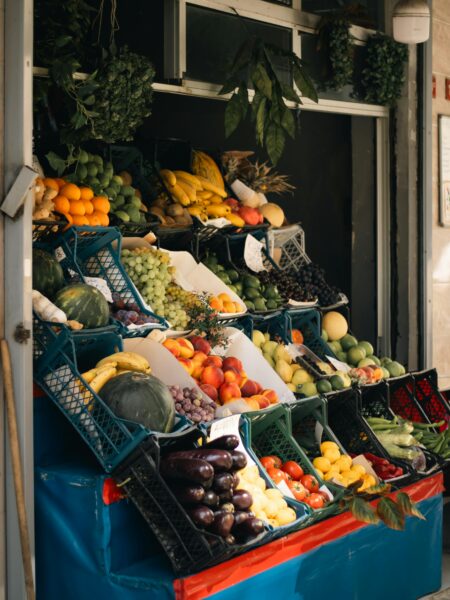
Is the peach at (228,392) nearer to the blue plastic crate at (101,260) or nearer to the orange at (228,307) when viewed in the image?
the blue plastic crate at (101,260)

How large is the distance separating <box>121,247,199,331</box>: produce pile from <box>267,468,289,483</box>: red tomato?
985 millimetres

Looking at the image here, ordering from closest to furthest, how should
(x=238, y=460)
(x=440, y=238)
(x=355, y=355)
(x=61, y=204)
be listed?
1. (x=238, y=460)
2. (x=61, y=204)
3. (x=355, y=355)
4. (x=440, y=238)

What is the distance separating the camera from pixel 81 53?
512 centimetres

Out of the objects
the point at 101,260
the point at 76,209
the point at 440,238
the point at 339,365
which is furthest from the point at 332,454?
the point at 440,238

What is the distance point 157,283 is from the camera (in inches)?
206

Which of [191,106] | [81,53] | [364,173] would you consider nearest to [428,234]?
[364,173]

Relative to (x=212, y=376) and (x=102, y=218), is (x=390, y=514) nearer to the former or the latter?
(x=212, y=376)

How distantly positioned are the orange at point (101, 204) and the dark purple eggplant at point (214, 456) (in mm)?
1456

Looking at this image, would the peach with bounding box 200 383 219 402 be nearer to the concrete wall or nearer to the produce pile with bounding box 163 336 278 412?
the produce pile with bounding box 163 336 278 412

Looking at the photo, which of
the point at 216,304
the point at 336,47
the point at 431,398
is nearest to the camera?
the point at 216,304

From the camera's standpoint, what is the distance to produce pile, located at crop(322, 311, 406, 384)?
599cm

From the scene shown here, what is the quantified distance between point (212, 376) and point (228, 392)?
122 millimetres

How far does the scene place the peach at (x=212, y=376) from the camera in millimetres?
5004

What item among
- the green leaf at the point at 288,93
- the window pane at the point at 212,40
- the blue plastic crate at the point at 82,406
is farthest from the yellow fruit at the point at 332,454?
the window pane at the point at 212,40
